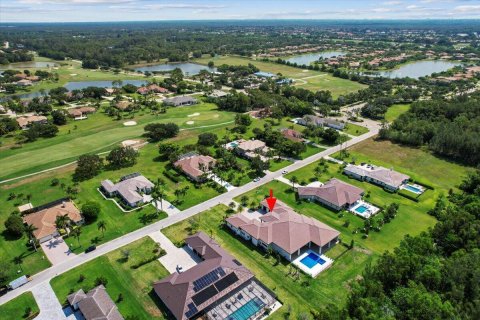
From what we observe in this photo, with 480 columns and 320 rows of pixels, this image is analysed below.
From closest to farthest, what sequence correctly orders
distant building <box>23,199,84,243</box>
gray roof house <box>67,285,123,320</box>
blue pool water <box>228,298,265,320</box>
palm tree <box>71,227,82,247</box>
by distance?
gray roof house <box>67,285,123,320</box> < blue pool water <box>228,298,265,320</box> < palm tree <box>71,227,82,247</box> < distant building <box>23,199,84,243</box>

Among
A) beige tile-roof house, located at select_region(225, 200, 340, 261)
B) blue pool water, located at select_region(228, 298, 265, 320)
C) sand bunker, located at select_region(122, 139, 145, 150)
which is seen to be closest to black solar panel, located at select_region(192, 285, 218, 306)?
blue pool water, located at select_region(228, 298, 265, 320)

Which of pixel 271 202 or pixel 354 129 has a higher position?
pixel 271 202

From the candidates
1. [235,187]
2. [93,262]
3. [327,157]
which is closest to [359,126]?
[327,157]

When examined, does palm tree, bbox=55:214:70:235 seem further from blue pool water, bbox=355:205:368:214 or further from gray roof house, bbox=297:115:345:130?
gray roof house, bbox=297:115:345:130

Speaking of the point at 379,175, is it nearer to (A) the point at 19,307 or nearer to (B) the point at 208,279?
(B) the point at 208,279

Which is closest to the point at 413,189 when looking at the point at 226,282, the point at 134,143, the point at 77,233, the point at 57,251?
the point at 226,282

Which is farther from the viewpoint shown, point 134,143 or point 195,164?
point 134,143

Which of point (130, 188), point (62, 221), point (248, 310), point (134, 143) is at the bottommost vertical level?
point (134, 143)
